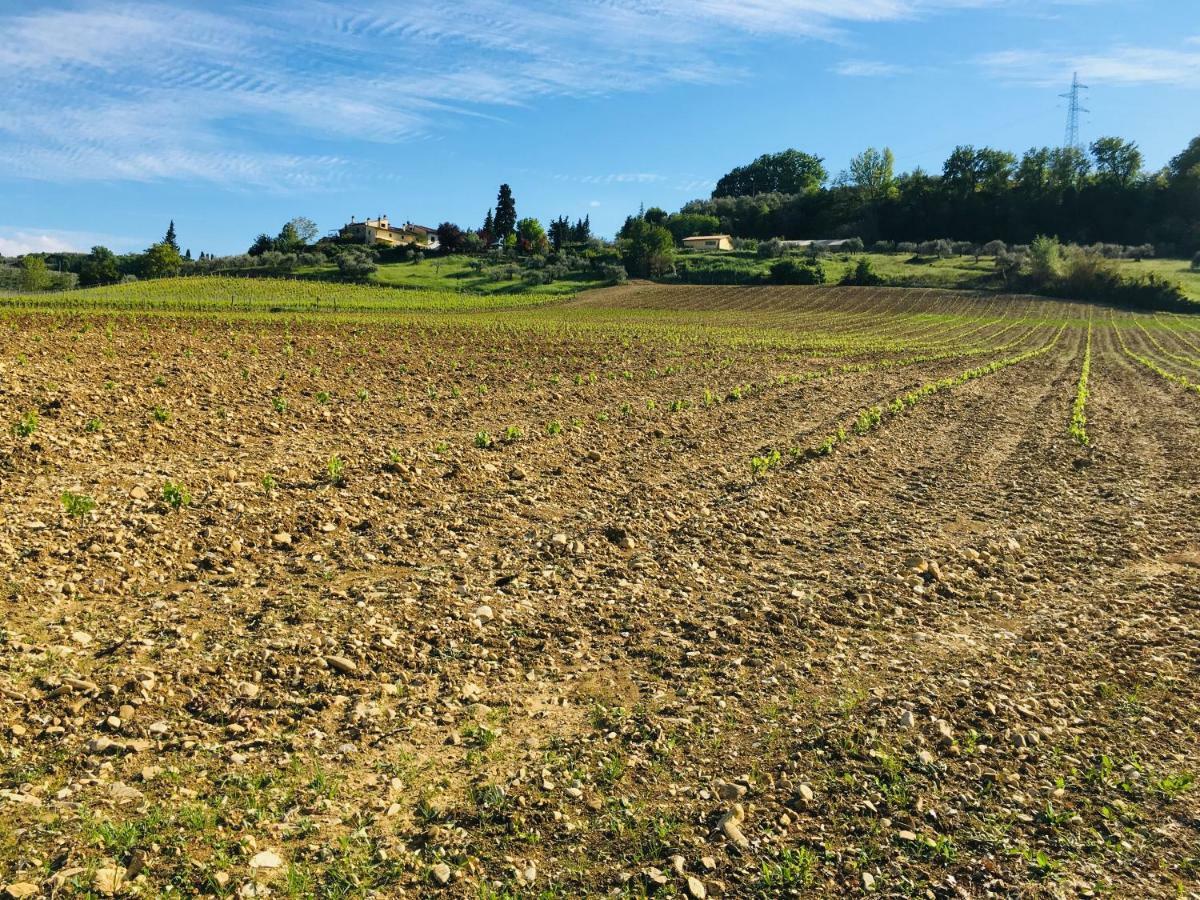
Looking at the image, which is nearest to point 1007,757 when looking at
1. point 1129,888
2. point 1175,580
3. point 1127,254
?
point 1129,888

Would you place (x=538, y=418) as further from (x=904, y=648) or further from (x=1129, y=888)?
(x=1129, y=888)

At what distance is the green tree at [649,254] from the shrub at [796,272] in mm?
15767

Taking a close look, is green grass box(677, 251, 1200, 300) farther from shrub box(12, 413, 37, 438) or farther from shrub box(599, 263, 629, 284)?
shrub box(12, 413, 37, 438)

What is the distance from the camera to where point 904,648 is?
7.43 metres

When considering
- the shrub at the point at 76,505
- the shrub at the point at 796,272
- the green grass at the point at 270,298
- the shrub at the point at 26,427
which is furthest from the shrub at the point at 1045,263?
the shrub at the point at 76,505

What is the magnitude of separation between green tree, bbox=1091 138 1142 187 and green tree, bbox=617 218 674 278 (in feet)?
288

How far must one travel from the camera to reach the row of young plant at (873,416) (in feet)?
48.3

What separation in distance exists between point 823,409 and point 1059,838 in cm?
1743

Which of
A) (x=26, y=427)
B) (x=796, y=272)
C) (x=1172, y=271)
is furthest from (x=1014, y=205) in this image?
(x=26, y=427)

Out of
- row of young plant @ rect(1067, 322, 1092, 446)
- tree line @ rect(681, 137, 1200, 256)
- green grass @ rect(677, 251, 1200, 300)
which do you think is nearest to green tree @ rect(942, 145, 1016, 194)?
tree line @ rect(681, 137, 1200, 256)

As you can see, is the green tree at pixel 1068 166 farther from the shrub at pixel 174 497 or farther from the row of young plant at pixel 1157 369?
the shrub at pixel 174 497

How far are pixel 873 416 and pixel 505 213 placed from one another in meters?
134

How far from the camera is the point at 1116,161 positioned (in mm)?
142375

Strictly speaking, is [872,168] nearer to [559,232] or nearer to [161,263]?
[559,232]
